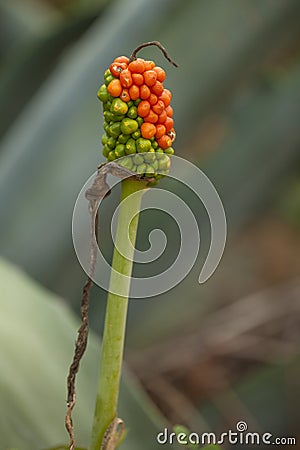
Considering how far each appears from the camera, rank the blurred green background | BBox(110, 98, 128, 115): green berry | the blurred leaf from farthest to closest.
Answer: the blurred green background, the blurred leaf, BBox(110, 98, 128, 115): green berry

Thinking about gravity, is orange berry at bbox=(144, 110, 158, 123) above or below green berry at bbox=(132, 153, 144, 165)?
above

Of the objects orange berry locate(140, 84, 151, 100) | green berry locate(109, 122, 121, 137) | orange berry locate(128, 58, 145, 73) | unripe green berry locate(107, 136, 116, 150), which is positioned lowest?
unripe green berry locate(107, 136, 116, 150)

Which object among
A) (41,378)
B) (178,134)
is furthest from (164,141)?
(178,134)

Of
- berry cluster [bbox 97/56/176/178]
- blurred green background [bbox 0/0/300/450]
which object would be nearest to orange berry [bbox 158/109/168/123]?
berry cluster [bbox 97/56/176/178]

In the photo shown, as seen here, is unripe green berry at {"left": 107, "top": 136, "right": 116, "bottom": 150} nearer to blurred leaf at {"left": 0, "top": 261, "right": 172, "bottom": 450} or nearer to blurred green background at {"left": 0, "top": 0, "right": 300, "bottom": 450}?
blurred leaf at {"left": 0, "top": 261, "right": 172, "bottom": 450}

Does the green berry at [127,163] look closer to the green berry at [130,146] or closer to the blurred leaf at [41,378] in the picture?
the green berry at [130,146]

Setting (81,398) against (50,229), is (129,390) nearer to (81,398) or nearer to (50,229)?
(81,398)

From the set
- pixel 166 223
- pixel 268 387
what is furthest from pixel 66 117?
pixel 268 387

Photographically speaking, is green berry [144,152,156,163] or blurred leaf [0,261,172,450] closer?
green berry [144,152,156,163]

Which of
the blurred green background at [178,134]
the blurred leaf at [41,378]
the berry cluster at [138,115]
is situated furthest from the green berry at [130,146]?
the blurred green background at [178,134]
